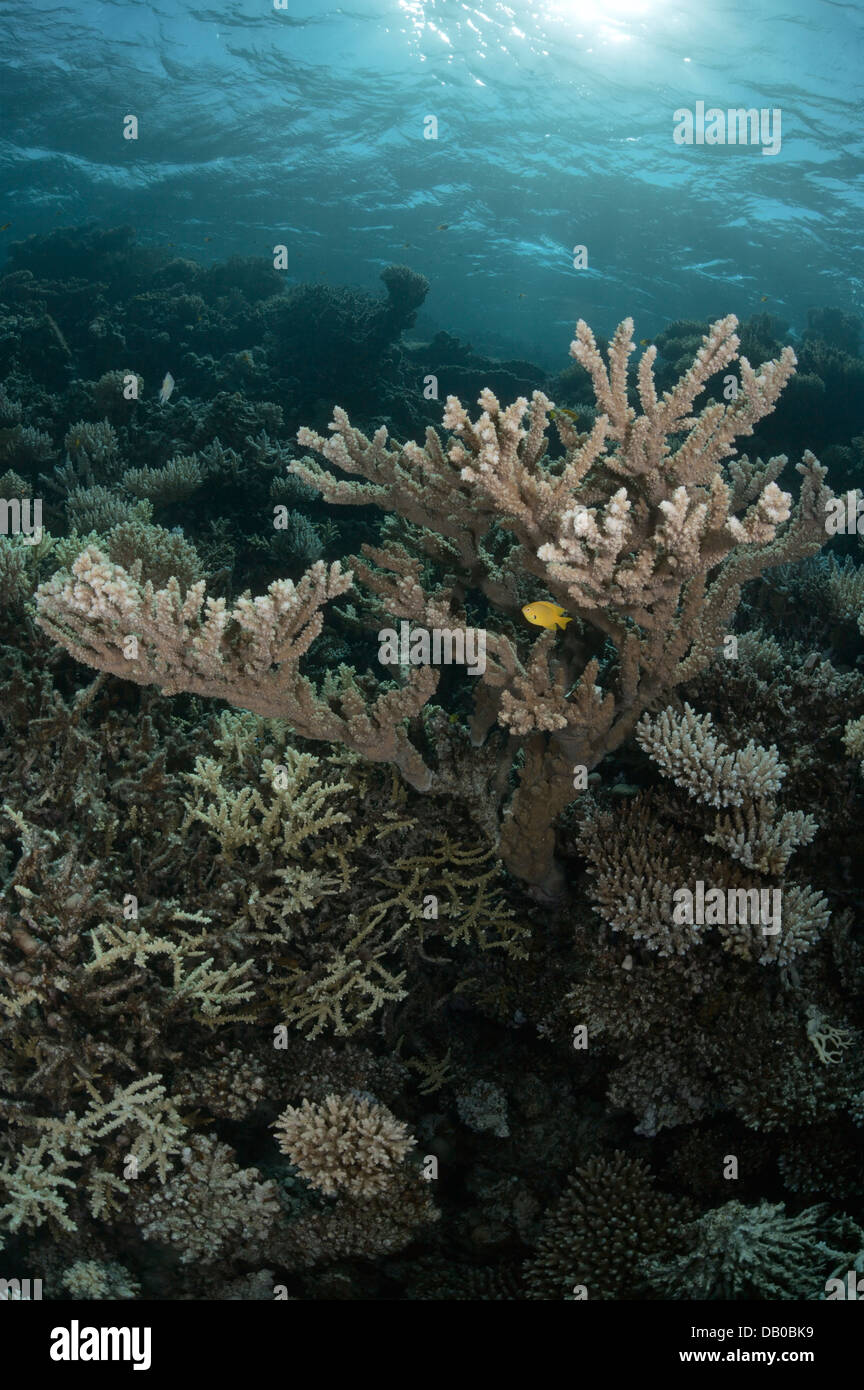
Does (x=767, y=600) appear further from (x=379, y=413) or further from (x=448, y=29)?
(x=448, y=29)

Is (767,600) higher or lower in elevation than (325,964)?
higher

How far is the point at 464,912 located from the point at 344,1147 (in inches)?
53.9

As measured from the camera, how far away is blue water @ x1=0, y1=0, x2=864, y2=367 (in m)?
21.4

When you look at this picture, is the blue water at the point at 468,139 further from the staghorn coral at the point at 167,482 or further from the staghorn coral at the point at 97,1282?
the staghorn coral at the point at 97,1282

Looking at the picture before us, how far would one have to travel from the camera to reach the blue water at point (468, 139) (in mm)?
21422

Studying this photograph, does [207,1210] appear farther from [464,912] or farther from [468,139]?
[468,139]

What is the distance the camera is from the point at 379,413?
1219 centimetres

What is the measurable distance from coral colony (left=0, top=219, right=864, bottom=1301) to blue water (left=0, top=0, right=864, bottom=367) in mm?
15002

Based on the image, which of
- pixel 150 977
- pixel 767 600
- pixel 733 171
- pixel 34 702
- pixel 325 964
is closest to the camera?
pixel 150 977

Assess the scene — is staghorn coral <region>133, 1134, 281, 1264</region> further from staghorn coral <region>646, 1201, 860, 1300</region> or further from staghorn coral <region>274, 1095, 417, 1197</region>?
staghorn coral <region>646, 1201, 860, 1300</region>

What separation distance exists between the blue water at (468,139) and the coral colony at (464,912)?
49.2 feet

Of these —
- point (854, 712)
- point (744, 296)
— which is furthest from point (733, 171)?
point (854, 712)

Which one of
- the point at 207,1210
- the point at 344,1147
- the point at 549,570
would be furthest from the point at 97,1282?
the point at 549,570
